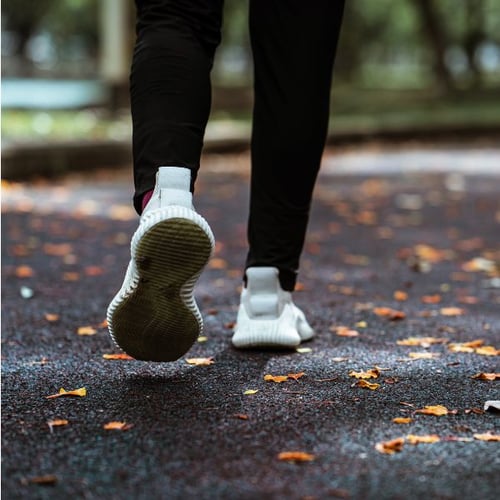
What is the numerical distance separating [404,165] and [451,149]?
237 centimetres

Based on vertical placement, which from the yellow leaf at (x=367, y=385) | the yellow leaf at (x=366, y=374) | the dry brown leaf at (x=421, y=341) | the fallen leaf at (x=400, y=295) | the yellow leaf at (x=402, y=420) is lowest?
the fallen leaf at (x=400, y=295)

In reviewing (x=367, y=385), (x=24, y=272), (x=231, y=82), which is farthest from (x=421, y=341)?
(x=231, y=82)

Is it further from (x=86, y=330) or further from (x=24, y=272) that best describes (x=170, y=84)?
(x=24, y=272)

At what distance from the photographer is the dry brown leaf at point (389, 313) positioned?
2974 millimetres

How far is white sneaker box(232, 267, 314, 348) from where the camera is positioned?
242 centimetres

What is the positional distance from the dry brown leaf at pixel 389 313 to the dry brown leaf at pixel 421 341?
29 centimetres

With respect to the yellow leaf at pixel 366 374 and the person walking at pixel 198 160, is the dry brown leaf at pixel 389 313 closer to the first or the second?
the person walking at pixel 198 160

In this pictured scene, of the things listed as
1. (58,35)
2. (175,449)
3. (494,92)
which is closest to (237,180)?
(175,449)

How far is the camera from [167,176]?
6.38 ft

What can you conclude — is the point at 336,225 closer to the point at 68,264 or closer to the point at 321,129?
the point at 68,264

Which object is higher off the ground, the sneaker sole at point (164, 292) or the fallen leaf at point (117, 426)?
the sneaker sole at point (164, 292)

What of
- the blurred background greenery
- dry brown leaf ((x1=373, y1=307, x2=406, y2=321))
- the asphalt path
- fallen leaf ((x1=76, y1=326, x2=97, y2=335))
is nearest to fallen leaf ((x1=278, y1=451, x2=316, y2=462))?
the asphalt path

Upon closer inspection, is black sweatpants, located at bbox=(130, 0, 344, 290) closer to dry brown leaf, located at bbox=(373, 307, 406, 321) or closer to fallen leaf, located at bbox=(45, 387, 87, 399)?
fallen leaf, located at bbox=(45, 387, 87, 399)

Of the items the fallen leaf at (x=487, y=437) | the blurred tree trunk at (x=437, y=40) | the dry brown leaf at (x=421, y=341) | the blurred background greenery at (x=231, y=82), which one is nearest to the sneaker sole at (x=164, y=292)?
the fallen leaf at (x=487, y=437)
